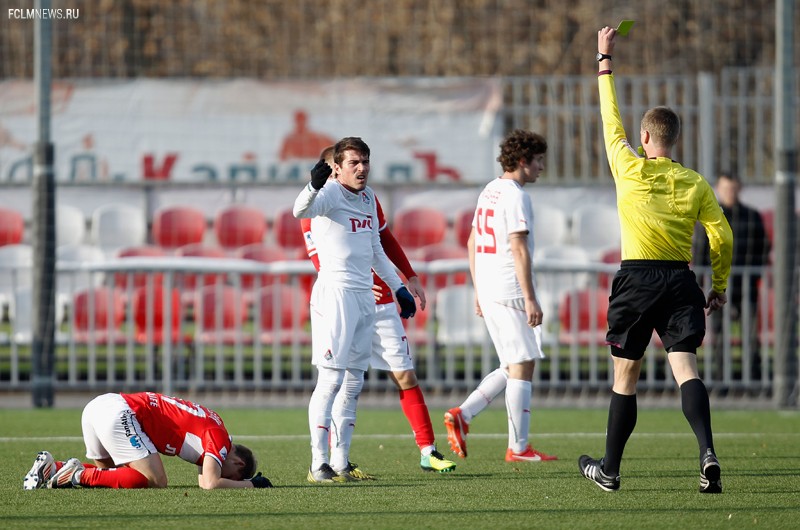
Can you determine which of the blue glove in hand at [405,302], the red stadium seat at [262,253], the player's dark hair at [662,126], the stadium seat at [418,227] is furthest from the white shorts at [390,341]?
the stadium seat at [418,227]

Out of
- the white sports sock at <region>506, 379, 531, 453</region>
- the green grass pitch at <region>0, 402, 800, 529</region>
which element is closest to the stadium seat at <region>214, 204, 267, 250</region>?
the green grass pitch at <region>0, 402, 800, 529</region>

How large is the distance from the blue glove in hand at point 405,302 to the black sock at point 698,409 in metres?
1.67

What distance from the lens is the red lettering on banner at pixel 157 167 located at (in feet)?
60.8

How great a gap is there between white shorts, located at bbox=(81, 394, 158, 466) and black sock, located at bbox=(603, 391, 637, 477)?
7.45 feet

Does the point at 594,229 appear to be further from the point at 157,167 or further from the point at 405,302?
the point at 405,302

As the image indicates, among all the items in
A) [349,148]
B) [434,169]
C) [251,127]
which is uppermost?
[251,127]

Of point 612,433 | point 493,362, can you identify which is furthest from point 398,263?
point 493,362

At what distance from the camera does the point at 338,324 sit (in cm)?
710

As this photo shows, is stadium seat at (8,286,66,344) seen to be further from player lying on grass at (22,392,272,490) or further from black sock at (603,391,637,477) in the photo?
black sock at (603,391,637,477)

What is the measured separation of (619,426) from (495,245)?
1936 mm

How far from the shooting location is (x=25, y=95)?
738 inches

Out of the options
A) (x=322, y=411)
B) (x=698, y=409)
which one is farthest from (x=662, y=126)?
(x=322, y=411)

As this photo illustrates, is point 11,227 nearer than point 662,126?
No

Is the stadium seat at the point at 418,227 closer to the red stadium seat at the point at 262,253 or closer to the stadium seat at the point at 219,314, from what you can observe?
the red stadium seat at the point at 262,253
